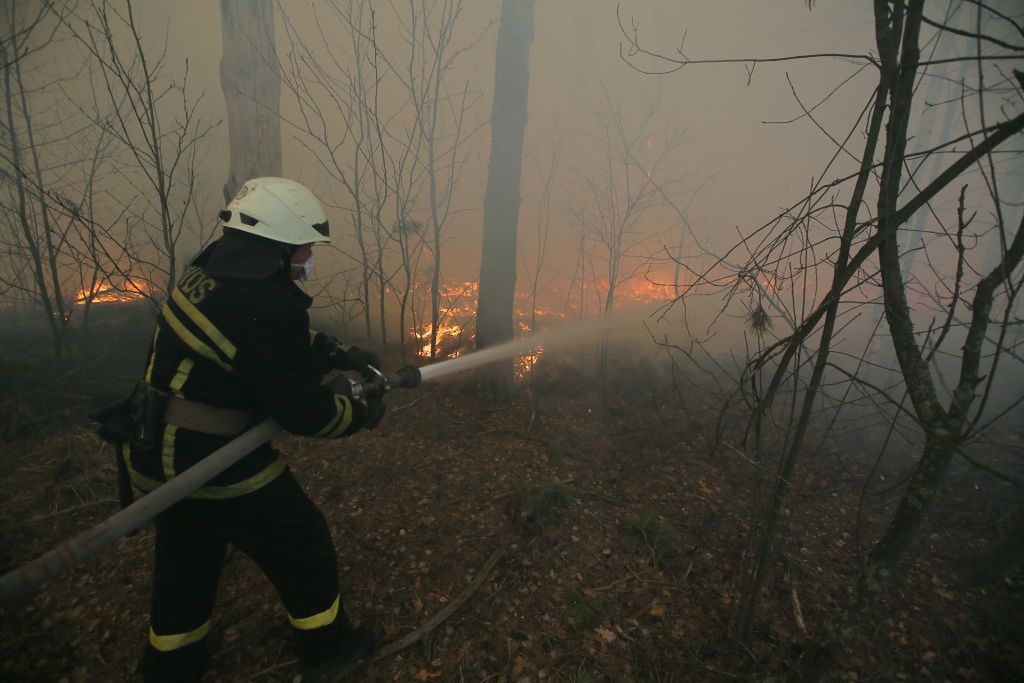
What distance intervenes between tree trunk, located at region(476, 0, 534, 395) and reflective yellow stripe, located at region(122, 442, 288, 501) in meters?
3.33

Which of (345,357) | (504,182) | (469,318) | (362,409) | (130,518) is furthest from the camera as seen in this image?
(469,318)

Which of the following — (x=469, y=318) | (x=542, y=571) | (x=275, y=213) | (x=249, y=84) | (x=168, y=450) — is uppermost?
(x=249, y=84)

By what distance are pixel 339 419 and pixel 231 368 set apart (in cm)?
53

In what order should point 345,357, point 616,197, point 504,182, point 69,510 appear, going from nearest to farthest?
point 345,357, point 69,510, point 504,182, point 616,197

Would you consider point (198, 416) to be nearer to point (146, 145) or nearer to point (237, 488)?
point (237, 488)

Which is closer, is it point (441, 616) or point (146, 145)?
point (441, 616)

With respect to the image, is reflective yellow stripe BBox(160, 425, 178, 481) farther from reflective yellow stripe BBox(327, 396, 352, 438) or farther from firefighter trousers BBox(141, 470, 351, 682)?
reflective yellow stripe BBox(327, 396, 352, 438)

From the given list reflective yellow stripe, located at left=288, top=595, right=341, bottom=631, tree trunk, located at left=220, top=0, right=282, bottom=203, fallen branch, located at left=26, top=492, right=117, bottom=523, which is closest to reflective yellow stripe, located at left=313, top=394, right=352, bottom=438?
reflective yellow stripe, located at left=288, top=595, right=341, bottom=631

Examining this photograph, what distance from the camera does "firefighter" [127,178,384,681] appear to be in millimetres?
2010

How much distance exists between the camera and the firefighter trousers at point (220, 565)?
2.20 m

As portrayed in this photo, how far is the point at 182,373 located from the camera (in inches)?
80.4

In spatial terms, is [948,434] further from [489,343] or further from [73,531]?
[73,531]

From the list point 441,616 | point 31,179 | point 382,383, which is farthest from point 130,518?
point 31,179

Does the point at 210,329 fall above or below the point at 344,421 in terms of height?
above
